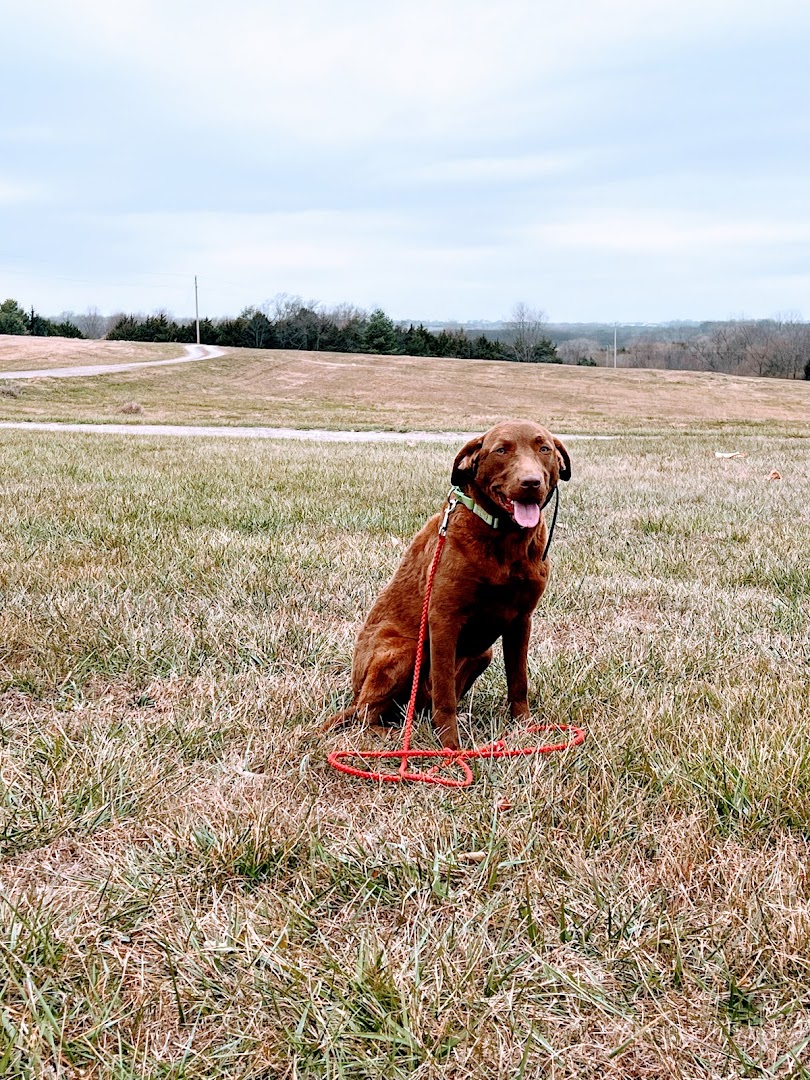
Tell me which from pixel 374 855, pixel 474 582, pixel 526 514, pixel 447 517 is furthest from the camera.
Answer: pixel 447 517

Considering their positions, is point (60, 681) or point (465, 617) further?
point (60, 681)

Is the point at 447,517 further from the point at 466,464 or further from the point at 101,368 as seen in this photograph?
the point at 101,368

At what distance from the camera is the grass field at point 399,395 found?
2836cm

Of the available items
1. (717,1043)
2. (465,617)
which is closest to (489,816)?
(465,617)

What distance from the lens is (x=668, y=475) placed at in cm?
1105

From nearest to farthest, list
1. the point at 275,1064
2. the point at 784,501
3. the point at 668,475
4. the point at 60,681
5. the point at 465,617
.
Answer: the point at 275,1064 < the point at 465,617 < the point at 60,681 < the point at 784,501 < the point at 668,475

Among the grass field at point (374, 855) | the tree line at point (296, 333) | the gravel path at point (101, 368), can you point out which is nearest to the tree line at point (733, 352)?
the tree line at point (296, 333)

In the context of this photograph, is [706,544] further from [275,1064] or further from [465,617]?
[275,1064]

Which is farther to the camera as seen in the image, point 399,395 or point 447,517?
point 399,395

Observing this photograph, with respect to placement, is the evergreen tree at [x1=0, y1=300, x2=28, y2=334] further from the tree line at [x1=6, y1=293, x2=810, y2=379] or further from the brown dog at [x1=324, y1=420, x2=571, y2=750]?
the brown dog at [x1=324, y1=420, x2=571, y2=750]

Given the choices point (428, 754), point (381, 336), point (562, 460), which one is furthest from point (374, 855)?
point (381, 336)

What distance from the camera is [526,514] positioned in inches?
93.4

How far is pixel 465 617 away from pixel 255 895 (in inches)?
40.3

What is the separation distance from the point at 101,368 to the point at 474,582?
48.3 metres
